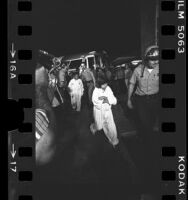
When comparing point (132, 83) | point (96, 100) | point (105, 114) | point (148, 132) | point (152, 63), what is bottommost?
point (148, 132)

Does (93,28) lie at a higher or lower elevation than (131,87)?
higher

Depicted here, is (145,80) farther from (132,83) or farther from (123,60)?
(123,60)

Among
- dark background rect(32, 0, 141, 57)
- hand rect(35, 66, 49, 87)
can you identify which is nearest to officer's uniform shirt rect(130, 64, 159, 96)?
dark background rect(32, 0, 141, 57)

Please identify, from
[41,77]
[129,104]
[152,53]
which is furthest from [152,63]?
[41,77]

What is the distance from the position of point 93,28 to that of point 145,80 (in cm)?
54

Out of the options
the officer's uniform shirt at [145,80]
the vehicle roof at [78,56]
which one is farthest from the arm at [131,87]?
the vehicle roof at [78,56]

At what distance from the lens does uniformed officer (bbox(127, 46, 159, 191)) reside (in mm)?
3033

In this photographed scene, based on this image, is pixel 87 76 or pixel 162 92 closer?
pixel 162 92

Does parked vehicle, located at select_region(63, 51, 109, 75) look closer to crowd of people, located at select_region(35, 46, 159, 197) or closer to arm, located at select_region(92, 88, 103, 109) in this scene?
crowd of people, located at select_region(35, 46, 159, 197)

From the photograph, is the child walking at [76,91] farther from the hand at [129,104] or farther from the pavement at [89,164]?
the hand at [129,104]

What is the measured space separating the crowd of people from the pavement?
47mm

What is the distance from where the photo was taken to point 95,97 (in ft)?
10.4

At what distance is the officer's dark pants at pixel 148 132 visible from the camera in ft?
9.93

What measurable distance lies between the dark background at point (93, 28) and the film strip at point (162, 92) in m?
0.16
